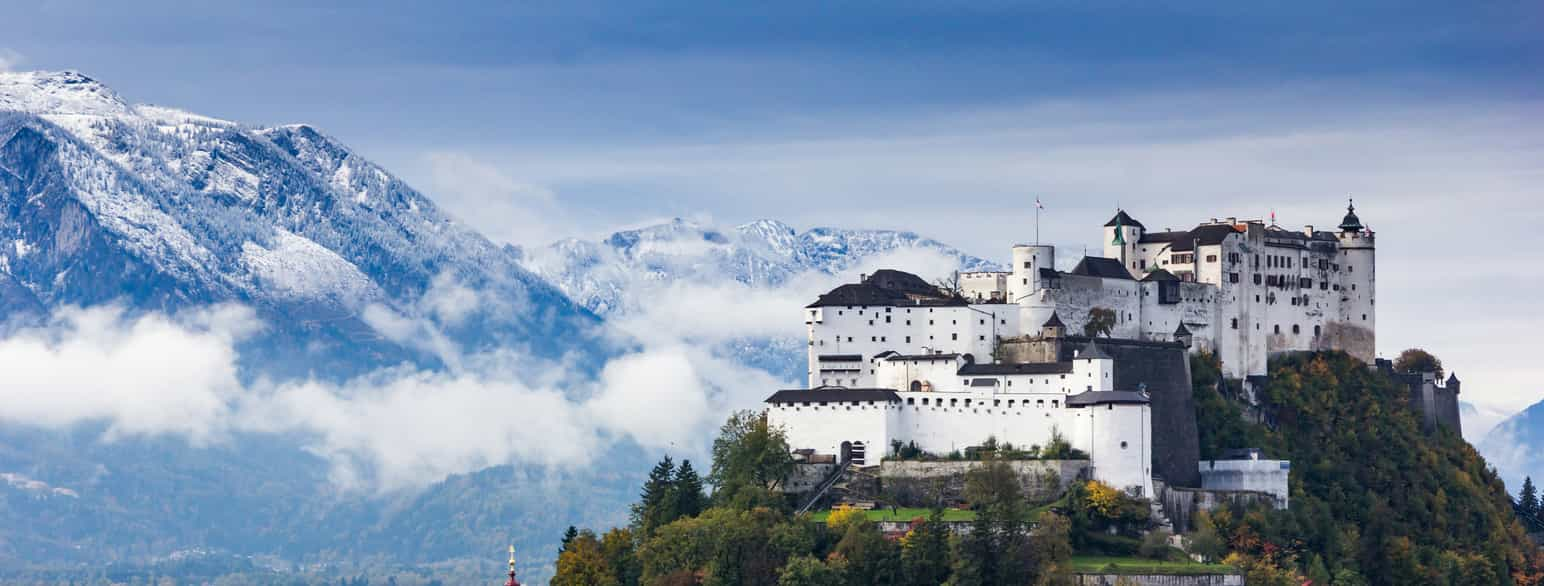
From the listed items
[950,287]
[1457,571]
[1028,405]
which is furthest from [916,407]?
[1457,571]

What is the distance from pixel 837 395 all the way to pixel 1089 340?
12.4 m

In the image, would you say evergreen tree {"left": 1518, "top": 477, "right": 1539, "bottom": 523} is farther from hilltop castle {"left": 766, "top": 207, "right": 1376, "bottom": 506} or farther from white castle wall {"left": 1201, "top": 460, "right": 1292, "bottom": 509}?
white castle wall {"left": 1201, "top": 460, "right": 1292, "bottom": 509}

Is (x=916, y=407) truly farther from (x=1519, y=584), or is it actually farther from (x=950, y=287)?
(x=1519, y=584)

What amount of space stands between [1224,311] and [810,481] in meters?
25.1

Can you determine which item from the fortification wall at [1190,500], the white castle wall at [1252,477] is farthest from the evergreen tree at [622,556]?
the white castle wall at [1252,477]

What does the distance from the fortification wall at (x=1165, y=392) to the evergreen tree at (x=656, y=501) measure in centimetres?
1867

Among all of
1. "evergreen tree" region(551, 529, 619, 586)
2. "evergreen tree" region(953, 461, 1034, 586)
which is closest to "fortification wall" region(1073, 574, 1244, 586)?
"evergreen tree" region(953, 461, 1034, 586)

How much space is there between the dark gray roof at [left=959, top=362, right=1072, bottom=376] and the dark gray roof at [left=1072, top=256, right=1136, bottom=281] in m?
9.35

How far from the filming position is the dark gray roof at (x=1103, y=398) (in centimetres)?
9538

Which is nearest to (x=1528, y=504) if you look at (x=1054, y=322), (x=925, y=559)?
(x=1054, y=322)

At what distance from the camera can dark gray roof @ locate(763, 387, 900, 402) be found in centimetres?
10000

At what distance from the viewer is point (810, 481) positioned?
98.6 m

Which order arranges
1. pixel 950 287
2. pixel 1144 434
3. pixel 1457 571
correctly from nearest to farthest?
pixel 1144 434 → pixel 1457 571 → pixel 950 287

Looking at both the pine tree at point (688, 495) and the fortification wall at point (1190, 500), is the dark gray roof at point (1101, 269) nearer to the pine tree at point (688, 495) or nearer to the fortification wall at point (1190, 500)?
the fortification wall at point (1190, 500)
